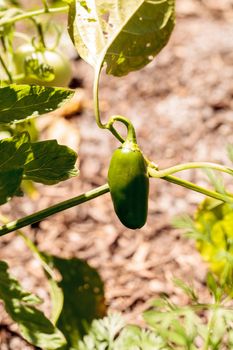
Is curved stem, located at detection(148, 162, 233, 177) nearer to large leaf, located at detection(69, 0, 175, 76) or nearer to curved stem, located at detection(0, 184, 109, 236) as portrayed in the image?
curved stem, located at detection(0, 184, 109, 236)

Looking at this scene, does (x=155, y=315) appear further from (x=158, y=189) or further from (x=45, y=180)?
(x=158, y=189)

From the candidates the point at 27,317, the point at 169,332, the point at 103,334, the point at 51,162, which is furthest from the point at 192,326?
the point at 51,162

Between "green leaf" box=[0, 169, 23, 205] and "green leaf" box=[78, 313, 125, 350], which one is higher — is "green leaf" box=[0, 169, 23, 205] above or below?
above

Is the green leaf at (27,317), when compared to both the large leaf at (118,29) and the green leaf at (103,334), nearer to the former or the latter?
the green leaf at (103,334)

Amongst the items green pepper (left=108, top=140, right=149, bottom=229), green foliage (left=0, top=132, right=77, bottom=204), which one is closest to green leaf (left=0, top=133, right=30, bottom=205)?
green foliage (left=0, top=132, right=77, bottom=204)

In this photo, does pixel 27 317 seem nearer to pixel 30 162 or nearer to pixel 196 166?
pixel 30 162

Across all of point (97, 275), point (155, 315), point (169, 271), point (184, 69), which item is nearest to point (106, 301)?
point (97, 275)
